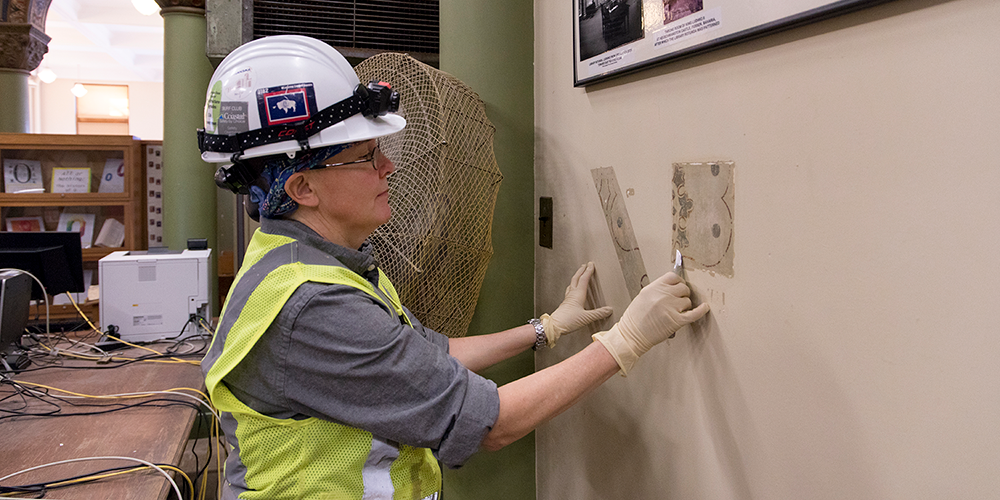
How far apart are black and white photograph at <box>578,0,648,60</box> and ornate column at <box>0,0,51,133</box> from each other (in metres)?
5.57

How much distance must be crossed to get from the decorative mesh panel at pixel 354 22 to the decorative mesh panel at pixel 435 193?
1018 mm

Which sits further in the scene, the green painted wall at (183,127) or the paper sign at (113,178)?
the paper sign at (113,178)

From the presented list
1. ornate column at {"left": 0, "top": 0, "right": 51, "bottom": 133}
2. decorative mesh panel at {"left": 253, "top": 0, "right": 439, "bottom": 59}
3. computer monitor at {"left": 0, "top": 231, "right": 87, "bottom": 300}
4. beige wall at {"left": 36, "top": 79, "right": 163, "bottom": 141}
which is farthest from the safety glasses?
beige wall at {"left": 36, "top": 79, "right": 163, "bottom": 141}

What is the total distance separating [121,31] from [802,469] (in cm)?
1183

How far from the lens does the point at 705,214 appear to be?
4.02ft

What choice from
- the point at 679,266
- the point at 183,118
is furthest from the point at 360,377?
the point at 183,118

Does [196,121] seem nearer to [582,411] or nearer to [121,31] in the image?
[582,411]

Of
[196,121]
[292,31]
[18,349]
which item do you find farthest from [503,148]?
[196,121]

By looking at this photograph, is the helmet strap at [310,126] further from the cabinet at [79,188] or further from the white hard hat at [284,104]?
the cabinet at [79,188]

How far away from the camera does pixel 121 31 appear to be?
10.2 meters

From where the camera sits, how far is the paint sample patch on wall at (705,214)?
117cm

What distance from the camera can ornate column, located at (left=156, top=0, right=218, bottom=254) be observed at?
171 inches

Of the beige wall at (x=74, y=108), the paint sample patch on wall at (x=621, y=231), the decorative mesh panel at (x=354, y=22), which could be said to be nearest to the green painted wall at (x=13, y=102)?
the decorative mesh panel at (x=354, y=22)

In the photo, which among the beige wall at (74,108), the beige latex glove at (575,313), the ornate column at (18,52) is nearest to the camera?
the beige latex glove at (575,313)
